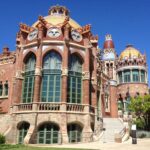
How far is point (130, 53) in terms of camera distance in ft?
169

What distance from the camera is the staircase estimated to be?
28.2m

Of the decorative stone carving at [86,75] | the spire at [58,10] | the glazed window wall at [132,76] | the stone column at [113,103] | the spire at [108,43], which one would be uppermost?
the spire at [108,43]

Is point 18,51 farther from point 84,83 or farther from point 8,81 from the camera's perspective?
point 84,83

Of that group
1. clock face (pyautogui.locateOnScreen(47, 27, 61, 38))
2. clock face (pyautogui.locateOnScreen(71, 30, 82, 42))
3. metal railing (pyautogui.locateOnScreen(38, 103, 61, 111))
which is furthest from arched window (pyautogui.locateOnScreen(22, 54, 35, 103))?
clock face (pyautogui.locateOnScreen(71, 30, 82, 42))

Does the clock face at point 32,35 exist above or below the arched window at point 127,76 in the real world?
above

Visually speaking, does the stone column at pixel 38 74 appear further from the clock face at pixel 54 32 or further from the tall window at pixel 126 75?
the tall window at pixel 126 75

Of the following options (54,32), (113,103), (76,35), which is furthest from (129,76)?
(54,32)

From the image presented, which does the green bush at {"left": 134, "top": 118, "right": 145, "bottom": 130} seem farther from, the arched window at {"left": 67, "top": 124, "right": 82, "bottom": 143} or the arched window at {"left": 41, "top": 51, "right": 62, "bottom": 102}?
the arched window at {"left": 41, "top": 51, "right": 62, "bottom": 102}

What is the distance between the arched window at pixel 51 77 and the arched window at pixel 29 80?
1422mm

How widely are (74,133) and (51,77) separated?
6.48 meters

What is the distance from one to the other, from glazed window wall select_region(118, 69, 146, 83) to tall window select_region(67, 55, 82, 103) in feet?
66.3

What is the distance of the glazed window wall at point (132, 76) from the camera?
48.6 m

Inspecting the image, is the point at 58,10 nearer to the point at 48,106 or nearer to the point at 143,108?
the point at 48,106

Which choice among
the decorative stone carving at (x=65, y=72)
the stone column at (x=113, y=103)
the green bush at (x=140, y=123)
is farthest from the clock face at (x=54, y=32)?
the green bush at (x=140, y=123)
